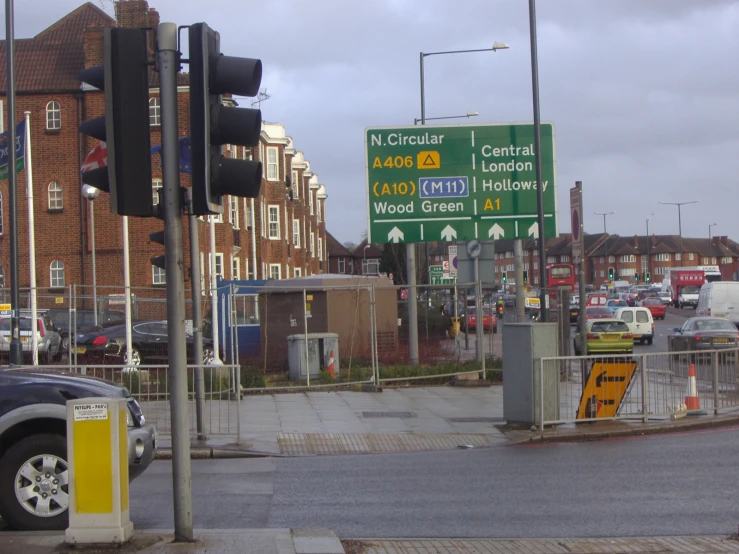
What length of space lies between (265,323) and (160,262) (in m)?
14.9

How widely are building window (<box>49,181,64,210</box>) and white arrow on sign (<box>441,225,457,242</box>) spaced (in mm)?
22817

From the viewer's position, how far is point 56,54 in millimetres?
42188

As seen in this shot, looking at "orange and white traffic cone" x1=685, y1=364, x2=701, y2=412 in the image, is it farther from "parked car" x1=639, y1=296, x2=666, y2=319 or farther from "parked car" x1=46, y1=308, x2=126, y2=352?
"parked car" x1=639, y1=296, x2=666, y2=319

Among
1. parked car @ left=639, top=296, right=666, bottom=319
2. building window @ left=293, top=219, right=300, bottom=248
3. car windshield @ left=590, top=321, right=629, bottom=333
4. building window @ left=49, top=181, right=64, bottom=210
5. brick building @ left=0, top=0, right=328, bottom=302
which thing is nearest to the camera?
car windshield @ left=590, top=321, right=629, bottom=333

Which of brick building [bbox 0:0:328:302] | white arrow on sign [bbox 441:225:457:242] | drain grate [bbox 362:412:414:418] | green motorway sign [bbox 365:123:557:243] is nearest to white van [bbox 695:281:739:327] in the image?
brick building [bbox 0:0:328:302]

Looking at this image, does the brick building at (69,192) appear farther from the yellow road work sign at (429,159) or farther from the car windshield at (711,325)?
the car windshield at (711,325)

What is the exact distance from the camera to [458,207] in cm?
2330

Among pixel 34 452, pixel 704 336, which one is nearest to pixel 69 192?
pixel 704 336

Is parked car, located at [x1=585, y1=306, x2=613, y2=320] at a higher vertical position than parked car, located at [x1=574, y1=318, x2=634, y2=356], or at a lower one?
higher

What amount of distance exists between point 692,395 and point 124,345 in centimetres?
1341

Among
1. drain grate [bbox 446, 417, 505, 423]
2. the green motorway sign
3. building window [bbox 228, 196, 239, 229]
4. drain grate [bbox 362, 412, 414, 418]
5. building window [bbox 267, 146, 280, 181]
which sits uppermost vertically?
building window [bbox 267, 146, 280, 181]

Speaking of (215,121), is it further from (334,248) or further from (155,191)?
(334,248)

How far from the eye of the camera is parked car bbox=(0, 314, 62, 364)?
70.1ft

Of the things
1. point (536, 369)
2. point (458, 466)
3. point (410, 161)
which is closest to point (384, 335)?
point (410, 161)
